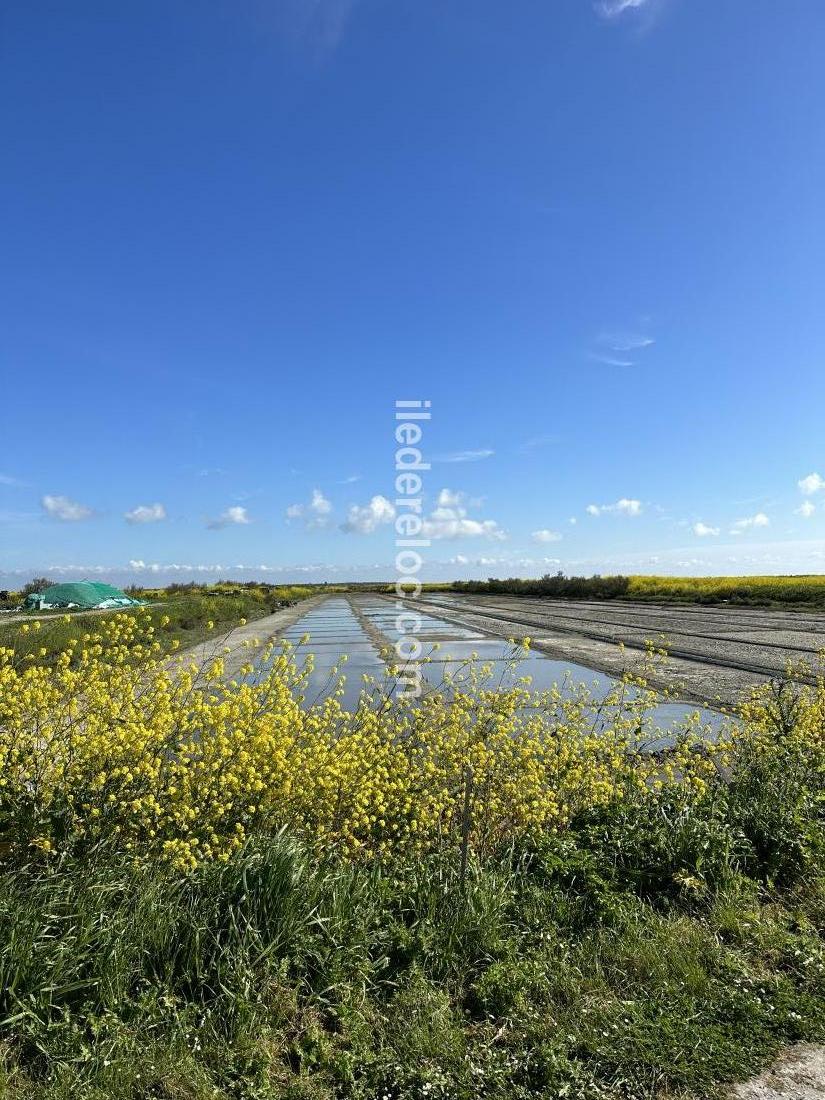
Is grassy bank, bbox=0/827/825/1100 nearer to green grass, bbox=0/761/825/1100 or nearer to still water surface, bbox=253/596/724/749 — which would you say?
green grass, bbox=0/761/825/1100

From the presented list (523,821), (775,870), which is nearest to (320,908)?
(523,821)

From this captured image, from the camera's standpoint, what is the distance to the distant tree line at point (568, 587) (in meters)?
49.2

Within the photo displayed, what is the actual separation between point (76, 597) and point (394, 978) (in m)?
38.8

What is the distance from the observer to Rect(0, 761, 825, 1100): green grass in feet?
8.13

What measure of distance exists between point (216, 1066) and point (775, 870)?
3.40 meters

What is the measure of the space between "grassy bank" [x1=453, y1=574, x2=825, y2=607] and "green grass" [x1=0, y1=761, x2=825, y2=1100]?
3204 centimetres

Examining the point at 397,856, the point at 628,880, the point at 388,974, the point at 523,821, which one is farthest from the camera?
the point at 523,821

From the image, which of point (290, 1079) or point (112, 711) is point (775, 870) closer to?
point (290, 1079)

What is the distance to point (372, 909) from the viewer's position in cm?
324

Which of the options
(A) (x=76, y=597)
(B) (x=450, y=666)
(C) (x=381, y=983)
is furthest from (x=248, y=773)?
(A) (x=76, y=597)

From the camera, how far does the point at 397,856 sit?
4059 mm

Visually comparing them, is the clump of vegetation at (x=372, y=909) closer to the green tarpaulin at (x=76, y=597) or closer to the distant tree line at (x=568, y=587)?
the green tarpaulin at (x=76, y=597)

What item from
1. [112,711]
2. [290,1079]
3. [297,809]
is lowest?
[290,1079]

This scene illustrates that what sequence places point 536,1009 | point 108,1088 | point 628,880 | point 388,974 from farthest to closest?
point 628,880 < point 388,974 < point 536,1009 < point 108,1088
